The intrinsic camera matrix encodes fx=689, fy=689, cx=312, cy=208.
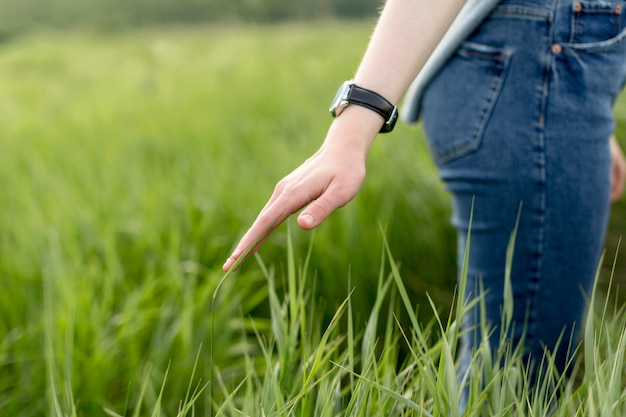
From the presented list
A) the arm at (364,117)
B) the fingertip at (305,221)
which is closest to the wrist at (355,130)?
the arm at (364,117)

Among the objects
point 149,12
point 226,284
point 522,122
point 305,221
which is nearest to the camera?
point 305,221

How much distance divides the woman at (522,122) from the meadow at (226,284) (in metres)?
0.12

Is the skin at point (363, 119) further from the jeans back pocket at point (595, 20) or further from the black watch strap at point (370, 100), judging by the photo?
the jeans back pocket at point (595, 20)

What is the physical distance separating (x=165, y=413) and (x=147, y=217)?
0.65m

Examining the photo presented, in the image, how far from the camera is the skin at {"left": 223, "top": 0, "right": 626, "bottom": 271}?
0.65m

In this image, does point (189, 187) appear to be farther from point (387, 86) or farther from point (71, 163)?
point (387, 86)

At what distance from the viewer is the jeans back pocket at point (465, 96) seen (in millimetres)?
846

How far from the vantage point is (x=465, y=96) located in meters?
0.86

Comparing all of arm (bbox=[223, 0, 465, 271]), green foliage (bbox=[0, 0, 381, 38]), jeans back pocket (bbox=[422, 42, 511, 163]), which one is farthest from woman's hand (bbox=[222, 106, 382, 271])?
green foliage (bbox=[0, 0, 381, 38])

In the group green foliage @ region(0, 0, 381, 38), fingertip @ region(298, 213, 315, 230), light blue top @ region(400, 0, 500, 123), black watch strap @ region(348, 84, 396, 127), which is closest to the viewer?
fingertip @ region(298, 213, 315, 230)

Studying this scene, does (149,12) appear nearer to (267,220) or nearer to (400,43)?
(400,43)

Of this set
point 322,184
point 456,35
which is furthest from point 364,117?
point 456,35

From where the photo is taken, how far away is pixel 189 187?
2014 millimetres

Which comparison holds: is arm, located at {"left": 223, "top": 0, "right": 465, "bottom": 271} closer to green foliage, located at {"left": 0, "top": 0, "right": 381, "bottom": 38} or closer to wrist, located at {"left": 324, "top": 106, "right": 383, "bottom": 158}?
wrist, located at {"left": 324, "top": 106, "right": 383, "bottom": 158}
